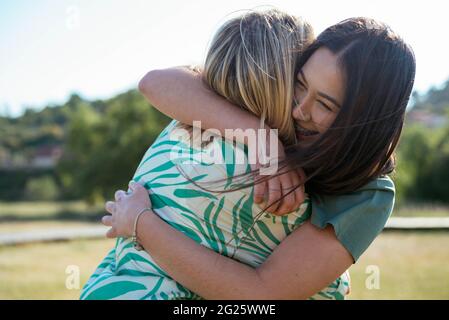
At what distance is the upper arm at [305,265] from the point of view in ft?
7.00

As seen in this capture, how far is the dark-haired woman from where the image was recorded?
2141 millimetres

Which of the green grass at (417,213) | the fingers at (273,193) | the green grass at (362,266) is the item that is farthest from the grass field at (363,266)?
the green grass at (417,213)

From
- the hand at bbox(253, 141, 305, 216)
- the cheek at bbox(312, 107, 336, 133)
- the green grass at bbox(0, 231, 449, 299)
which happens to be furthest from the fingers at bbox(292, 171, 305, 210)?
the green grass at bbox(0, 231, 449, 299)

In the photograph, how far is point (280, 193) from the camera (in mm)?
2121

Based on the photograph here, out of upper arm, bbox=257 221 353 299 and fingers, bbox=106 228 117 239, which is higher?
fingers, bbox=106 228 117 239

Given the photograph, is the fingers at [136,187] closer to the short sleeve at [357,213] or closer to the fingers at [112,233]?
the fingers at [112,233]

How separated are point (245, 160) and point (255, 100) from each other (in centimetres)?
25

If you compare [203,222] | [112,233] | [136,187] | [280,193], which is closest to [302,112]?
[280,193]

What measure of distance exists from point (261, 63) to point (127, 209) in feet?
2.57

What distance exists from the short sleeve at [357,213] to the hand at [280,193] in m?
0.10

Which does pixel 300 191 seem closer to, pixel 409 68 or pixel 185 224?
pixel 185 224

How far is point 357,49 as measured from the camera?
87.0 inches

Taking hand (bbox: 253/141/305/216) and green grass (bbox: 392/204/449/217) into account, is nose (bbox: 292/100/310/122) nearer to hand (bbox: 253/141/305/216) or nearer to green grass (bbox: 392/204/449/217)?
hand (bbox: 253/141/305/216)

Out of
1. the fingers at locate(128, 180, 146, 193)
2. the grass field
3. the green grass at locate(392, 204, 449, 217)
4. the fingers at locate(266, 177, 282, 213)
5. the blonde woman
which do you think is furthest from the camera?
the green grass at locate(392, 204, 449, 217)
